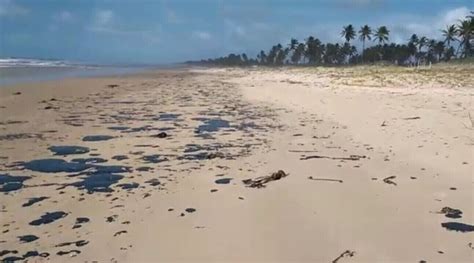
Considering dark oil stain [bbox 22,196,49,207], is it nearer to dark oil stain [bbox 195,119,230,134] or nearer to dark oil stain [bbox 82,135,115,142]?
dark oil stain [bbox 82,135,115,142]

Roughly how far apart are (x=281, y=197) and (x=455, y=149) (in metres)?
3.68

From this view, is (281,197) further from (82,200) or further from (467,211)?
(82,200)

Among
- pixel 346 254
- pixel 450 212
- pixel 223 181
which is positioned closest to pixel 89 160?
pixel 223 181

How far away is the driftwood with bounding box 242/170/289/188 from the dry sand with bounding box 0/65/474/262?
112 mm

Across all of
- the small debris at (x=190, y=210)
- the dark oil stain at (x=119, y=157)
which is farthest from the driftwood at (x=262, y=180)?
the dark oil stain at (x=119, y=157)

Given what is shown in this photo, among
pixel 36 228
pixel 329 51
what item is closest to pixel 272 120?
pixel 36 228

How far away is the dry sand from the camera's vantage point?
350 cm

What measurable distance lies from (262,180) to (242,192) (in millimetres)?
486

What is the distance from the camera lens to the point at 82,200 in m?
4.61

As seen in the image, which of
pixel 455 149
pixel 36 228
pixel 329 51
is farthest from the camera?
pixel 329 51

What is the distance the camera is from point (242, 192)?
16.1 ft

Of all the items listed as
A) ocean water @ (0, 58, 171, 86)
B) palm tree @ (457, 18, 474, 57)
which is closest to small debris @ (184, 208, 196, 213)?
ocean water @ (0, 58, 171, 86)

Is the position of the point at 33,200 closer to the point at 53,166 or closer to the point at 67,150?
the point at 53,166

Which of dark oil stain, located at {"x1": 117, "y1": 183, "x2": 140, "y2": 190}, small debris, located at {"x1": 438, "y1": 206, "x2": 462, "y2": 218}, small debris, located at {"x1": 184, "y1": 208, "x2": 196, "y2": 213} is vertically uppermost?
dark oil stain, located at {"x1": 117, "y1": 183, "x2": 140, "y2": 190}
